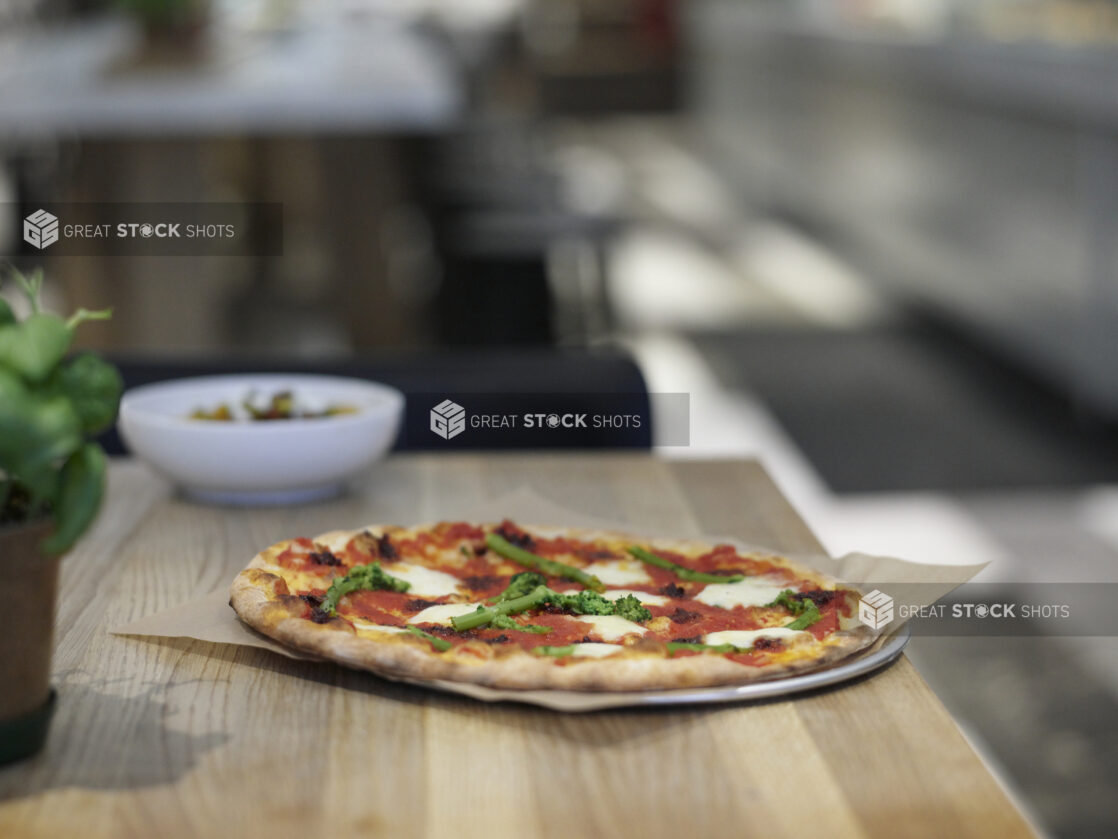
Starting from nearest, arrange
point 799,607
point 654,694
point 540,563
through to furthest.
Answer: point 654,694 → point 799,607 → point 540,563

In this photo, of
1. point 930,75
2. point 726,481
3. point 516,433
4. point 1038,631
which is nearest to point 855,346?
point 930,75

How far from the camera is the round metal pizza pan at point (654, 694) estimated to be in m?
0.70

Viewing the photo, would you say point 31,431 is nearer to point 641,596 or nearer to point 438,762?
point 438,762

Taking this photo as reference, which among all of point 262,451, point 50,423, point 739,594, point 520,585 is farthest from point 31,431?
point 262,451

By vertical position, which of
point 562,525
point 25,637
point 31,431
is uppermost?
point 31,431

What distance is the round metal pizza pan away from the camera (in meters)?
0.70

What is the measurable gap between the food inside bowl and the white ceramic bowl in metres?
0.02

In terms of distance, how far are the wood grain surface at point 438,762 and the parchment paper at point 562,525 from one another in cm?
1

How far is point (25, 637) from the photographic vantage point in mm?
647

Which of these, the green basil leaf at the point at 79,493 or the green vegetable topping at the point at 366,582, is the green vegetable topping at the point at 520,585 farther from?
the green basil leaf at the point at 79,493

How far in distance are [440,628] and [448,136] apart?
4.57 metres

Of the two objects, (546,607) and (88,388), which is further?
(546,607)

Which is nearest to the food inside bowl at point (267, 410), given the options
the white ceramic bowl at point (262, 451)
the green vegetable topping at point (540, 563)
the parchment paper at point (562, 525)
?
the white ceramic bowl at point (262, 451)

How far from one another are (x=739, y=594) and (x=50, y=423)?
0.44 m
